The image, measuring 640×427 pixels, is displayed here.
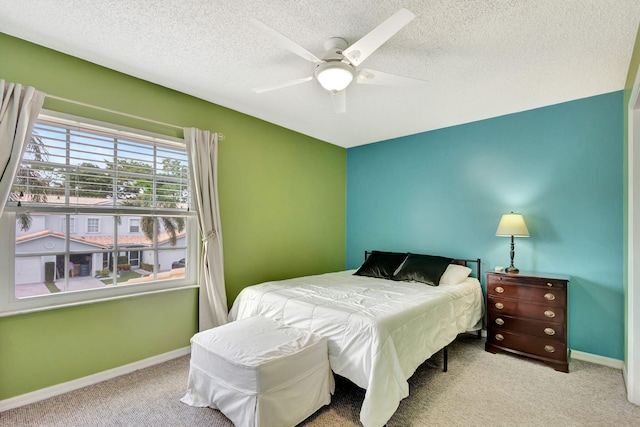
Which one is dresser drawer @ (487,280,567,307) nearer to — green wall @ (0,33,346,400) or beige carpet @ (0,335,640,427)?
beige carpet @ (0,335,640,427)

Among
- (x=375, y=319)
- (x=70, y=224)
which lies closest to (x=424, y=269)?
(x=375, y=319)

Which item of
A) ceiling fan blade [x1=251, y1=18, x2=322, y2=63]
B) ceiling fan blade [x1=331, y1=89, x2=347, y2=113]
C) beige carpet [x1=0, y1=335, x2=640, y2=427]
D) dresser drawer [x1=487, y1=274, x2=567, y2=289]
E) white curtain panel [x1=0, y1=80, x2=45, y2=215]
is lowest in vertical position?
beige carpet [x1=0, y1=335, x2=640, y2=427]

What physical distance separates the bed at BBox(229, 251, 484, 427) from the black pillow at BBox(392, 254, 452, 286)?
0.01 m

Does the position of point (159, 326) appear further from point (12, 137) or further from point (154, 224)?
point (12, 137)

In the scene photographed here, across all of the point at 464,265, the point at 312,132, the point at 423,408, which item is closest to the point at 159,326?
the point at 423,408

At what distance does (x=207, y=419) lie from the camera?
78.1 inches

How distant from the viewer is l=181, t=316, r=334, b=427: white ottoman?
175 centimetres

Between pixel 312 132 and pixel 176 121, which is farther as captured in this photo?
pixel 312 132

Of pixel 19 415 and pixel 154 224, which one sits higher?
pixel 154 224

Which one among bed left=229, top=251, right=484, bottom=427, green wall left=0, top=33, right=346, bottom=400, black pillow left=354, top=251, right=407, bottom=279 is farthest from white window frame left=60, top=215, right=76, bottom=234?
black pillow left=354, top=251, right=407, bottom=279

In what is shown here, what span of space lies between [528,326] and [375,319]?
1.89 m

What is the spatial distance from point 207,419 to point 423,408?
1.48 metres

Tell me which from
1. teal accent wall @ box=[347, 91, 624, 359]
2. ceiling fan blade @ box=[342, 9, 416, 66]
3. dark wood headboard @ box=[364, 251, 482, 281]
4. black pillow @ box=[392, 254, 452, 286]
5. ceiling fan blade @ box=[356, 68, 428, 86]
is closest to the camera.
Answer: ceiling fan blade @ box=[342, 9, 416, 66]

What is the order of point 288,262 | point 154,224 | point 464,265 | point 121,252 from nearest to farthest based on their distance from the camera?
point 121,252 → point 154,224 → point 464,265 → point 288,262
